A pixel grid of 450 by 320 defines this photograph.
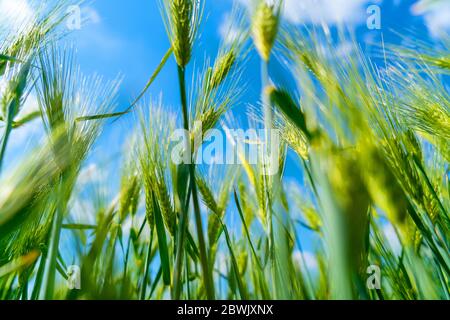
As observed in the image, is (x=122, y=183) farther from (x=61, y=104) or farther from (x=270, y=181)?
(x=270, y=181)

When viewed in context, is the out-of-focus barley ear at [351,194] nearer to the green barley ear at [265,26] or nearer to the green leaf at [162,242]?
the green barley ear at [265,26]

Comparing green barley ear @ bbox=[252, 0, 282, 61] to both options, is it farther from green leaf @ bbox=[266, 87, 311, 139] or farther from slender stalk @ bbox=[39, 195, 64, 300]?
slender stalk @ bbox=[39, 195, 64, 300]

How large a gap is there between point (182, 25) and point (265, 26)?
194 millimetres

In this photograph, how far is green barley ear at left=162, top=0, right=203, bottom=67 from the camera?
0.73m

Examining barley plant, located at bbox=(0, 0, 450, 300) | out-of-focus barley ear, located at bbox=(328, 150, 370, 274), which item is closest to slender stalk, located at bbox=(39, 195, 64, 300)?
barley plant, located at bbox=(0, 0, 450, 300)

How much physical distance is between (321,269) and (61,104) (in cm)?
61

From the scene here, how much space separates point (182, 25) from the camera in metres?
0.78

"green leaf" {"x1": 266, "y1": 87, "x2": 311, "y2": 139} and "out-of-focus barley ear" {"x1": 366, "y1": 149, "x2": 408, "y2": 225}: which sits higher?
"green leaf" {"x1": 266, "y1": 87, "x2": 311, "y2": 139}

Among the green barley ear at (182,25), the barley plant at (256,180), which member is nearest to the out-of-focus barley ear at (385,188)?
the barley plant at (256,180)

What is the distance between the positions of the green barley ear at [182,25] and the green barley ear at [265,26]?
131mm

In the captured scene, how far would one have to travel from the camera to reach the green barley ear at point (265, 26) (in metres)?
0.61

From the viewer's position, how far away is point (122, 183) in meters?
0.97

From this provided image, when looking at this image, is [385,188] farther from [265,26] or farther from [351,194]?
[265,26]

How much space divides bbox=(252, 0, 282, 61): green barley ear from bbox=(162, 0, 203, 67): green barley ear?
0.43ft
